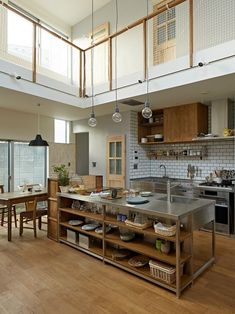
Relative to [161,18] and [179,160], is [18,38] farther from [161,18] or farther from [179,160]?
A: [179,160]

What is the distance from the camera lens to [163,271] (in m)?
2.43

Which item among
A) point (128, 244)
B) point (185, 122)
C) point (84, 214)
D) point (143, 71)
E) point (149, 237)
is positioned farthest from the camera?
point (185, 122)

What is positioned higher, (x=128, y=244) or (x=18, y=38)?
(x=18, y=38)

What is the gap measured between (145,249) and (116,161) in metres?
3.35

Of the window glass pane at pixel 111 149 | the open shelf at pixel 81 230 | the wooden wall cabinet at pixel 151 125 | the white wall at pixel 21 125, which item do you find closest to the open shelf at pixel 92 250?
the open shelf at pixel 81 230

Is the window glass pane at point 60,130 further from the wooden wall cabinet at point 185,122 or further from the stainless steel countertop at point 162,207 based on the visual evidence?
the stainless steel countertop at point 162,207

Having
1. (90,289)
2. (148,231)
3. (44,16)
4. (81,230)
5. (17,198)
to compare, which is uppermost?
(44,16)

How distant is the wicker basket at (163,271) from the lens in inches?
93.9

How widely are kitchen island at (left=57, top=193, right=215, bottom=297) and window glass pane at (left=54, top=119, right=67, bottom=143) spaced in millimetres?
3503

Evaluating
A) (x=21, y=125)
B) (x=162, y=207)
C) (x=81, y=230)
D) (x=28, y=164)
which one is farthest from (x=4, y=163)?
(x=162, y=207)

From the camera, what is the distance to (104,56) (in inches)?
237

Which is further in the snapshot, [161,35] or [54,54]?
[54,54]

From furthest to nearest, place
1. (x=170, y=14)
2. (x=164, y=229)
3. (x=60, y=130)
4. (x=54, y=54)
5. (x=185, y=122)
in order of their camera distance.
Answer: (x=60, y=130)
(x=54, y=54)
(x=170, y=14)
(x=185, y=122)
(x=164, y=229)

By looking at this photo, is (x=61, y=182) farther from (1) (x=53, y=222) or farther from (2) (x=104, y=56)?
(2) (x=104, y=56)
